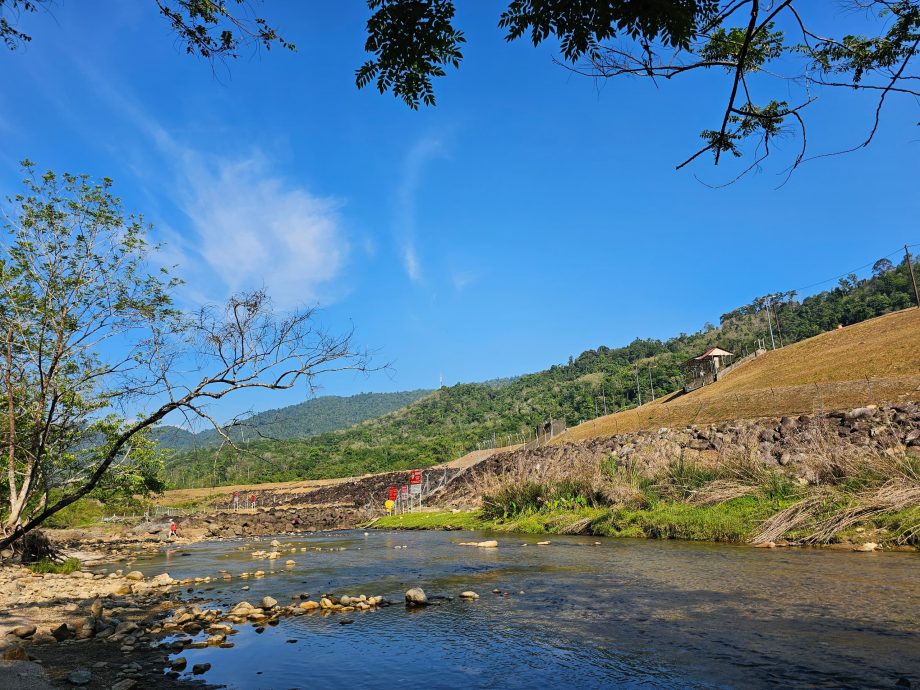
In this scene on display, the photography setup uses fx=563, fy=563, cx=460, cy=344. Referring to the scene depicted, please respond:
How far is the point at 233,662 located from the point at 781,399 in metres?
32.5

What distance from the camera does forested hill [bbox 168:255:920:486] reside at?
3169 inches

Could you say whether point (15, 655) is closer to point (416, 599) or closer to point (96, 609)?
point (96, 609)

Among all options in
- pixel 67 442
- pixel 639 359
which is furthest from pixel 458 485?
pixel 639 359

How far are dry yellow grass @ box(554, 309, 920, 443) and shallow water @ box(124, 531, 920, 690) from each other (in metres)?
19.1

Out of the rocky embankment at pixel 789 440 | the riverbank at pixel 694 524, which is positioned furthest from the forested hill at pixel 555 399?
the riverbank at pixel 694 524

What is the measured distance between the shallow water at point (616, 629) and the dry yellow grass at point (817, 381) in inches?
751

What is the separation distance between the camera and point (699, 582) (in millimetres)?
9000

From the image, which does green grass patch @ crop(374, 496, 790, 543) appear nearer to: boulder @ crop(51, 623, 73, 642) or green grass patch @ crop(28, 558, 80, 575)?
boulder @ crop(51, 623, 73, 642)

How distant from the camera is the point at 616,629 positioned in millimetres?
6559

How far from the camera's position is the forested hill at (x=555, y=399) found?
8050 centimetres

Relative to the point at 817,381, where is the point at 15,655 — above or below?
below

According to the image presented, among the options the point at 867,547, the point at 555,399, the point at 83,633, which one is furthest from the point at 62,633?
the point at 555,399

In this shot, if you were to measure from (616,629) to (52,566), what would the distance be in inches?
594

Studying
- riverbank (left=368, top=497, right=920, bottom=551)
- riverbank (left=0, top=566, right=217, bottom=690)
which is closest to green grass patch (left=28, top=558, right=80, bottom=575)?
riverbank (left=0, top=566, right=217, bottom=690)
